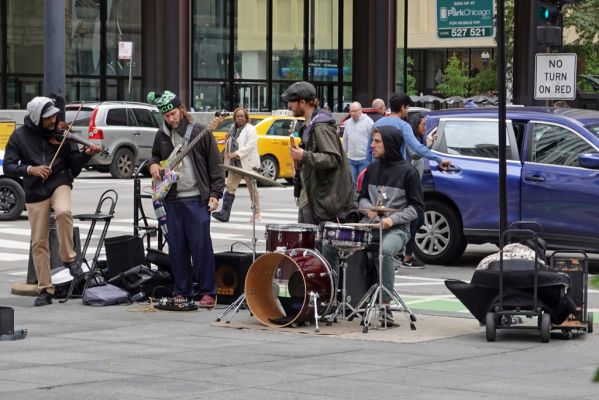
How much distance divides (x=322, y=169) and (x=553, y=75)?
7570mm

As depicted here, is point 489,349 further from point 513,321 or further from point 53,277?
point 53,277

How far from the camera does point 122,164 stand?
34.2m

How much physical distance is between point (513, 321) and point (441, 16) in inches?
425

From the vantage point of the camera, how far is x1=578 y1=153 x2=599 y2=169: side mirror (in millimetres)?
14992

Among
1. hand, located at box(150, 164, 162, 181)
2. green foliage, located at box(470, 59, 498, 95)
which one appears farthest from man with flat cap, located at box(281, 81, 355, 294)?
green foliage, located at box(470, 59, 498, 95)

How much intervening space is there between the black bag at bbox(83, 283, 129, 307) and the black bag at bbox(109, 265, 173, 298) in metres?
0.12

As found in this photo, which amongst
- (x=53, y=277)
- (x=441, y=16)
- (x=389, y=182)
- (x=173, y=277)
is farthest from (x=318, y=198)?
(x=441, y=16)

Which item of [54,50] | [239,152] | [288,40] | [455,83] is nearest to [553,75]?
[239,152]

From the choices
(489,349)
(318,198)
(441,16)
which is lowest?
(489,349)

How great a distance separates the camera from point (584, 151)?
1533cm

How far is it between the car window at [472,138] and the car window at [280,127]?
15824 mm

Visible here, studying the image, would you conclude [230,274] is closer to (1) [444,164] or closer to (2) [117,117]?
(1) [444,164]

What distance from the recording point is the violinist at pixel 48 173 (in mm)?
13016

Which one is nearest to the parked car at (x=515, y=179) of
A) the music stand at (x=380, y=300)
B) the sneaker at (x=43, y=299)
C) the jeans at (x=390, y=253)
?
the jeans at (x=390, y=253)
